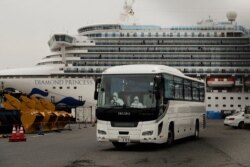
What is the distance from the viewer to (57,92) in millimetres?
62344

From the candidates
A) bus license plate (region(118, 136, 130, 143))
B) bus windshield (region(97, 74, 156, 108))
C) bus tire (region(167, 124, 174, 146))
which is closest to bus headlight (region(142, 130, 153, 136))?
bus license plate (region(118, 136, 130, 143))

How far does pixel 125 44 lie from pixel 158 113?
165 ft

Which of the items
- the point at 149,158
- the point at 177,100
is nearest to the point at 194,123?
the point at 177,100

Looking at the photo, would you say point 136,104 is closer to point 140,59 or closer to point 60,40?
point 60,40

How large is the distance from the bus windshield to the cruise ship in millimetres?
44495

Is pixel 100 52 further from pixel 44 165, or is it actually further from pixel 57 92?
pixel 44 165

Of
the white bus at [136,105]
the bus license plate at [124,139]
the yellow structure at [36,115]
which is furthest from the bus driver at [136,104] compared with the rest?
the yellow structure at [36,115]

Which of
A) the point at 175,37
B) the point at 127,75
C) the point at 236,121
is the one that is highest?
the point at 175,37

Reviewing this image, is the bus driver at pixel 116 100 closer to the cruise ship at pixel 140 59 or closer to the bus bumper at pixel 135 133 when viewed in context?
the bus bumper at pixel 135 133

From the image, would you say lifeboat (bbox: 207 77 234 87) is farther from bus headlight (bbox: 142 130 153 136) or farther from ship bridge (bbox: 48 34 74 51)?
bus headlight (bbox: 142 130 153 136)

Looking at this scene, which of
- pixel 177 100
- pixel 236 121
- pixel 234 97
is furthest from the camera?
pixel 234 97

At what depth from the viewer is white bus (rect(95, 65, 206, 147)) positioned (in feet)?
51.4

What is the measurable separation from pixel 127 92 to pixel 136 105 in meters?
0.50

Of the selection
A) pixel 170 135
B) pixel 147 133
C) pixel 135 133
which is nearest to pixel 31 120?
pixel 170 135
